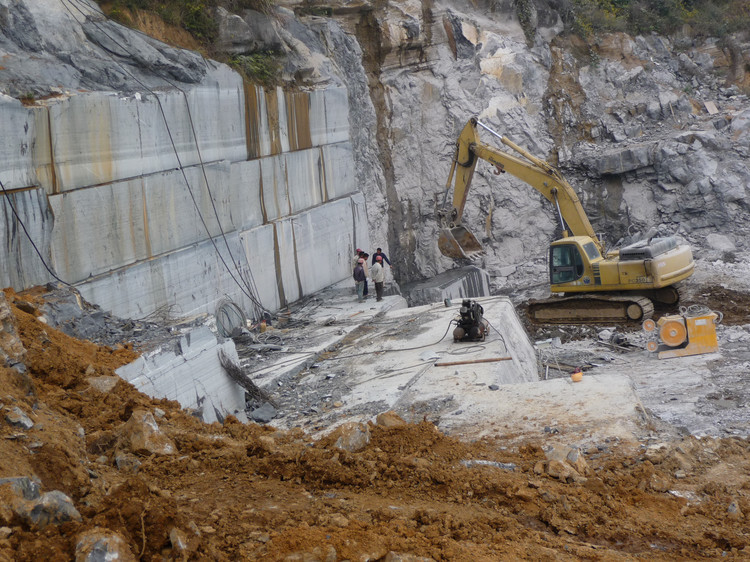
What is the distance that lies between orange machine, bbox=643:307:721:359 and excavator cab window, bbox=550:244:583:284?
3359 mm

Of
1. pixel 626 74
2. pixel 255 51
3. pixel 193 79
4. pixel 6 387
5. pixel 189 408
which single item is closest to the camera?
pixel 6 387

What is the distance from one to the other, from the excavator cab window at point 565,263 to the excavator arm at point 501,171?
2.03ft

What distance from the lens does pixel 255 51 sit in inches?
611

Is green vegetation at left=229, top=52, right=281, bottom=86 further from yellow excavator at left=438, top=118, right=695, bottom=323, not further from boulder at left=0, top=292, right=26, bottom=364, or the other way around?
boulder at left=0, top=292, right=26, bottom=364

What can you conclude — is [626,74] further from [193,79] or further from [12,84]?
[12,84]

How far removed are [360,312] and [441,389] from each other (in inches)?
216

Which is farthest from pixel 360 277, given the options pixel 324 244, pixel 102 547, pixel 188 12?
pixel 102 547

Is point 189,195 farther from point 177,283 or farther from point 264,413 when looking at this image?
point 264,413

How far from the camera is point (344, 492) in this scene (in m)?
5.66

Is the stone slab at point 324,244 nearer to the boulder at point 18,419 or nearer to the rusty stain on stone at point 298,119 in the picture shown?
the rusty stain on stone at point 298,119

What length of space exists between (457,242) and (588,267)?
3357 millimetres

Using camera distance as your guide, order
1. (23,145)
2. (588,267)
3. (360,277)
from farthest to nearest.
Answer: (360,277), (588,267), (23,145)

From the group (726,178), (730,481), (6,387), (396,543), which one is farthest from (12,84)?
(726,178)

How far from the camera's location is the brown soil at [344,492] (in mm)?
4410
